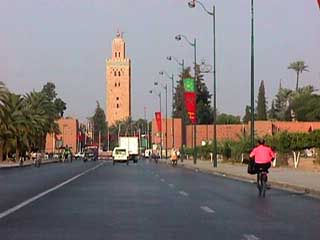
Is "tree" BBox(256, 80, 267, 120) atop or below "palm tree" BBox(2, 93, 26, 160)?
atop

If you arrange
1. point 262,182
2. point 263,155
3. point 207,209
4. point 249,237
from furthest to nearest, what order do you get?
point 263,155
point 262,182
point 207,209
point 249,237

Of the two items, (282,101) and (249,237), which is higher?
(282,101)

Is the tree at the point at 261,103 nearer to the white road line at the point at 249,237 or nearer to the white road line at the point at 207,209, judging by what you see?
the white road line at the point at 207,209

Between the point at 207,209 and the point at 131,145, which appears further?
the point at 131,145

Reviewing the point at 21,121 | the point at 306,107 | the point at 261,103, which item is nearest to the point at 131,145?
the point at 21,121

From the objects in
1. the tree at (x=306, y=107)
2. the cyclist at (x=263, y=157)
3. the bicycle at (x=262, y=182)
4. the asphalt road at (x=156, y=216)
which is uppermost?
the tree at (x=306, y=107)

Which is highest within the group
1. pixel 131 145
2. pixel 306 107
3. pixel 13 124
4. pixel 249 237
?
pixel 306 107

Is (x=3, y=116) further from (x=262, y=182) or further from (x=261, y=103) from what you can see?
(x=261, y=103)

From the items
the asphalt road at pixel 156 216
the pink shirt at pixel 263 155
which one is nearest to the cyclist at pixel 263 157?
the pink shirt at pixel 263 155

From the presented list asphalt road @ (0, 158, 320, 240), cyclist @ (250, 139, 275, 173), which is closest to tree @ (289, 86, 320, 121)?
cyclist @ (250, 139, 275, 173)

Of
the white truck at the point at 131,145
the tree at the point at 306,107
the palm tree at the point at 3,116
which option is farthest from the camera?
the tree at the point at 306,107

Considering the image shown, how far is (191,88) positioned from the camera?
73438 millimetres

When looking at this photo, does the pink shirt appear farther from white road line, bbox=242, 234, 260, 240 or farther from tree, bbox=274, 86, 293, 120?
tree, bbox=274, 86, 293, 120

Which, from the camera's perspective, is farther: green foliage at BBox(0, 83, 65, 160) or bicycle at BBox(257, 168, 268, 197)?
green foliage at BBox(0, 83, 65, 160)
